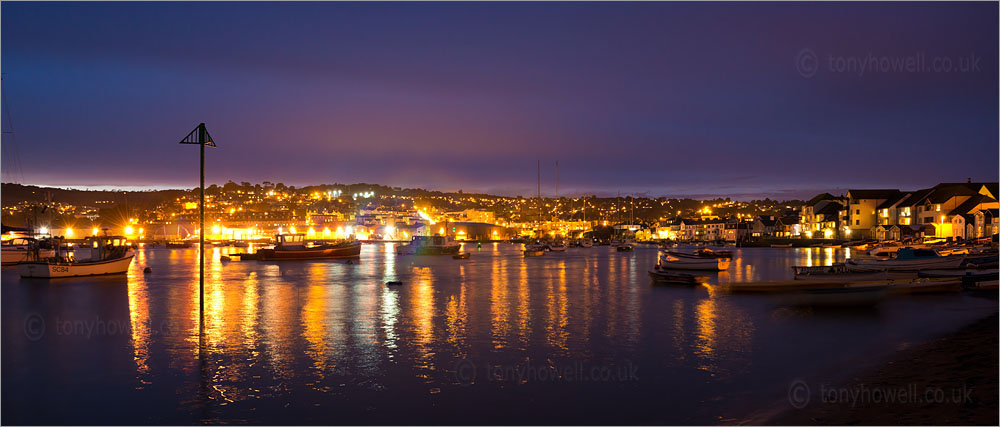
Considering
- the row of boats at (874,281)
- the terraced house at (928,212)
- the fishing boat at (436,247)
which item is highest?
the terraced house at (928,212)

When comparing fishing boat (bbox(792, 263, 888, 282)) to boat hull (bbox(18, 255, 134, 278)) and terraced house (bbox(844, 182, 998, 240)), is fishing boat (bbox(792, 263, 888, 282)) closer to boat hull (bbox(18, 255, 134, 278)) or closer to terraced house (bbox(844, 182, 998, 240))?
boat hull (bbox(18, 255, 134, 278))

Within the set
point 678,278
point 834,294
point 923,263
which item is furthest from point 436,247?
point 834,294

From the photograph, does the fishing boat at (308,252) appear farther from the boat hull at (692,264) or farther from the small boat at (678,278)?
the small boat at (678,278)

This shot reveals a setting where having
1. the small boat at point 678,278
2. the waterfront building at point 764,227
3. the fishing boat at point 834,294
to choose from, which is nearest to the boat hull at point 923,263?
the small boat at point 678,278

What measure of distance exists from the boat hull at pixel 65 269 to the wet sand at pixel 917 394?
134 feet

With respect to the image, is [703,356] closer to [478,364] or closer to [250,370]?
[478,364]

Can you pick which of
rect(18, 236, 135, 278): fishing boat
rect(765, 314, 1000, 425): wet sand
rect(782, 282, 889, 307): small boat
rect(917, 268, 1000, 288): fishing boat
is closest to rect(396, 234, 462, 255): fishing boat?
rect(18, 236, 135, 278): fishing boat

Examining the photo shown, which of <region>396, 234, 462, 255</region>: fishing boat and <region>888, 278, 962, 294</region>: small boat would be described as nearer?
<region>888, 278, 962, 294</region>: small boat

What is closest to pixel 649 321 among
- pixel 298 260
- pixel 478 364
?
pixel 478 364

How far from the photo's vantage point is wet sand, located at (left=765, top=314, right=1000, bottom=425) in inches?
376

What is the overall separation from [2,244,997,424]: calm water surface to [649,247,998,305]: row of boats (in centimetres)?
100

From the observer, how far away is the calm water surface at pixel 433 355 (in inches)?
414

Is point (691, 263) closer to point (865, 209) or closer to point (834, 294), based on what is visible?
point (834, 294)

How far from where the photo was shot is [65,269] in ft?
122
